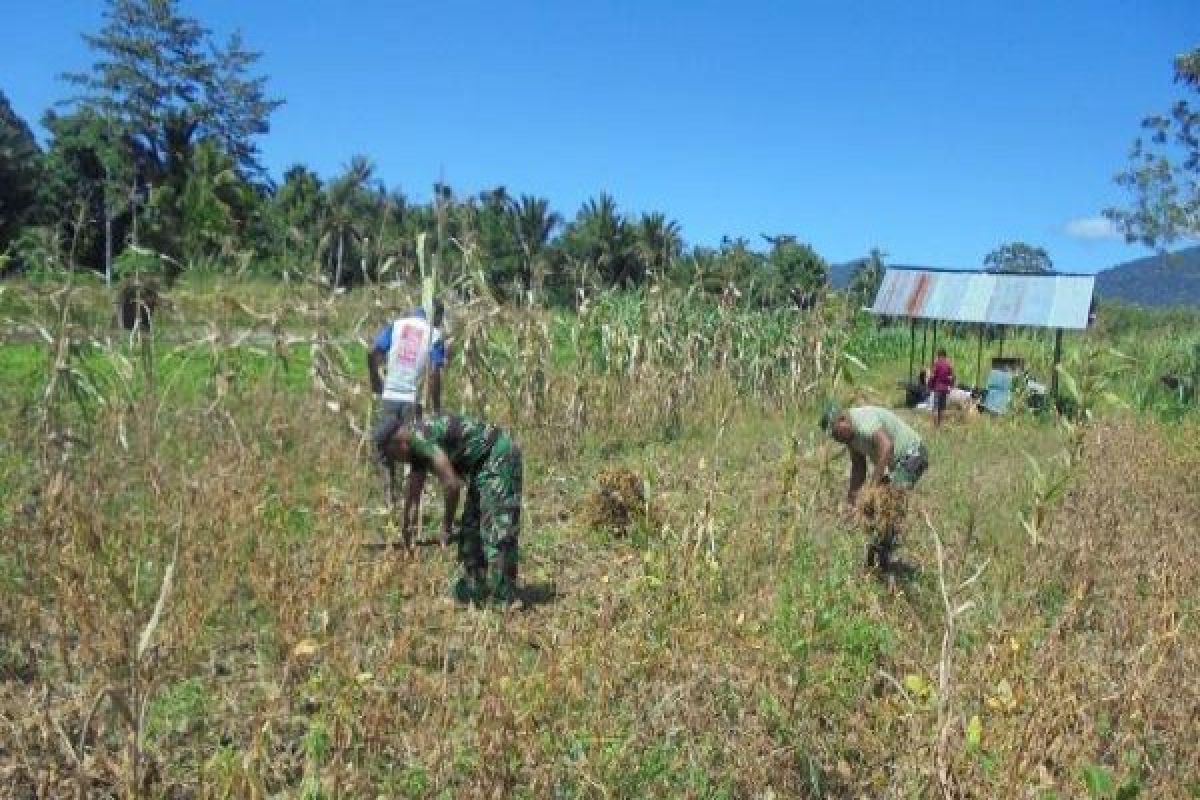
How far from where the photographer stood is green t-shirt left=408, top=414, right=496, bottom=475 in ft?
15.6

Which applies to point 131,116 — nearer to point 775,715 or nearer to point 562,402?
point 562,402

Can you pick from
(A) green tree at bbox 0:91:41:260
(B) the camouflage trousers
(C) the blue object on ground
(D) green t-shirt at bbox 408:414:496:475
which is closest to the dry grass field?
(B) the camouflage trousers

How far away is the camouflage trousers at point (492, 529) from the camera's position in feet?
15.1

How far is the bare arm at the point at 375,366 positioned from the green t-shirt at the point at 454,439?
1610 mm

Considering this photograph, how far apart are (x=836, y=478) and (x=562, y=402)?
→ 8.64 feet

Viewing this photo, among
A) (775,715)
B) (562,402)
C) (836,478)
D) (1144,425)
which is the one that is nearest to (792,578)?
(775,715)

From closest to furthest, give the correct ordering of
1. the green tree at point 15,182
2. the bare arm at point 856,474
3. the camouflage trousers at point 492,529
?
the camouflage trousers at point 492,529 < the bare arm at point 856,474 < the green tree at point 15,182

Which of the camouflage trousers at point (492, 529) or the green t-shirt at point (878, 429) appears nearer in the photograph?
the camouflage trousers at point (492, 529)

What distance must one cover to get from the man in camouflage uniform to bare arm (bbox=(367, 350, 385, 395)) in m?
1.54

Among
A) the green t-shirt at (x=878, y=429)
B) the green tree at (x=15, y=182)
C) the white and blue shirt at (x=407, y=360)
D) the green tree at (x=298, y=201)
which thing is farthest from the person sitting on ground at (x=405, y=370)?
the green tree at (x=15, y=182)

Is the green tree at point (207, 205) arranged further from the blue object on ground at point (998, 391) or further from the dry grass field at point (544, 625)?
the blue object on ground at point (998, 391)

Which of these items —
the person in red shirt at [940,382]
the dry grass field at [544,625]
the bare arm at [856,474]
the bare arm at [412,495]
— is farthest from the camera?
the person in red shirt at [940,382]

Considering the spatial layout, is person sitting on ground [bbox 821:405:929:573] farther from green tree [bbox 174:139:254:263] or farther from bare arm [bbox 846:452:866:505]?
green tree [bbox 174:139:254:263]

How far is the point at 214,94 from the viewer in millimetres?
43281
